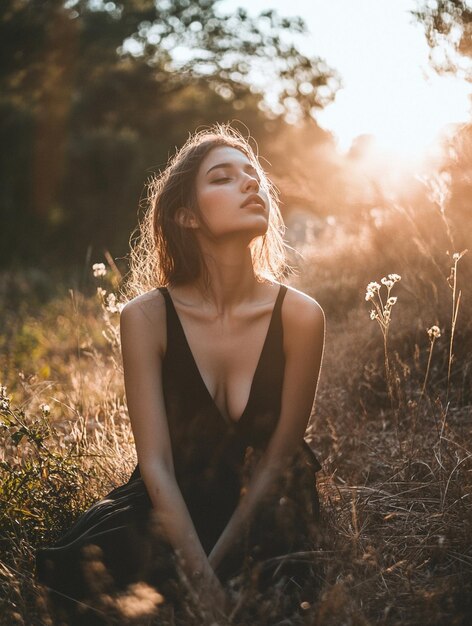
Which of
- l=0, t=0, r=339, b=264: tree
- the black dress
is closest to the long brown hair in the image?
the black dress

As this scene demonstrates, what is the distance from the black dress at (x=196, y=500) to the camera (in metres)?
1.87

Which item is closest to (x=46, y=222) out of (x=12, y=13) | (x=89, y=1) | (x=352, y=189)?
(x=12, y=13)

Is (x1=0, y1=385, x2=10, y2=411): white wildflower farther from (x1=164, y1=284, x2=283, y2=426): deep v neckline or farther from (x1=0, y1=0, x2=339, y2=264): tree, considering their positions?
(x1=0, y1=0, x2=339, y2=264): tree

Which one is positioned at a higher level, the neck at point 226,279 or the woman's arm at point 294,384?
the neck at point 226,279

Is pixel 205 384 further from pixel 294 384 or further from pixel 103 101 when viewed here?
pixel 103 101

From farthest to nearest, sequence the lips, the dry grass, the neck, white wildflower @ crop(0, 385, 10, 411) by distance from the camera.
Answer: the neck < the lips < white wildflower @ crop(0, 385, 10, 411) < the dry grass

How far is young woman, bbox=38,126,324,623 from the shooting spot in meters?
1.92

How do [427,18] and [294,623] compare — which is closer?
[294,623]

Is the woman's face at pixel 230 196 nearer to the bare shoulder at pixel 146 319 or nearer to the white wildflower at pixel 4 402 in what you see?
the bare shoulder at pixel 146 319

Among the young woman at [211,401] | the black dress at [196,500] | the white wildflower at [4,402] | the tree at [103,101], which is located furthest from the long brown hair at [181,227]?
the tree at [103,101]

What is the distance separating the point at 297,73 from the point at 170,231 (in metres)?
18.6

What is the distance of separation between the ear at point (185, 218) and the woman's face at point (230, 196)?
6 cm

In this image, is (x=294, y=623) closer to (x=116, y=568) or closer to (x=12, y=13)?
(x=116, y=568)

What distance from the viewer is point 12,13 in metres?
15.0
